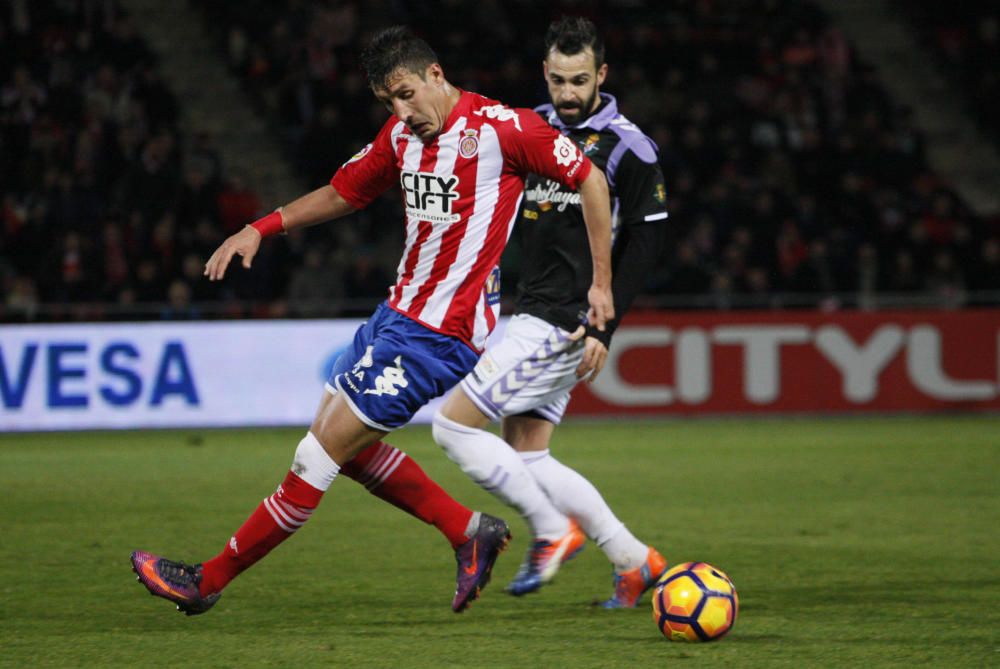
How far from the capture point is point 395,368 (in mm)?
5059

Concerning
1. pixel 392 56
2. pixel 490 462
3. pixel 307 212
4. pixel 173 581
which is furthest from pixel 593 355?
pixel 173 581

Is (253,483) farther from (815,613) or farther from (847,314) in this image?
(847,314)

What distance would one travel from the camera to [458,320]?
515cm

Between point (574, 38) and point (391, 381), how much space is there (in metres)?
1.44

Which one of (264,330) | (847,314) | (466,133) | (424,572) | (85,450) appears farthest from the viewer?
(847,314)

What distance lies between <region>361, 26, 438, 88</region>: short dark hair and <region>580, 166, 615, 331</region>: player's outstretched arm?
66cm

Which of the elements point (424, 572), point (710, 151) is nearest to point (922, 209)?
point (710, 151)

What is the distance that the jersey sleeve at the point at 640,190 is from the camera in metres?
5.54

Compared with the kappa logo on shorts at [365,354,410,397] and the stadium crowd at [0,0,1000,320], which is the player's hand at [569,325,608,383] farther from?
the stadium crowd at [0,0,1000,320]

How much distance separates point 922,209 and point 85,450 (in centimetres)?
992

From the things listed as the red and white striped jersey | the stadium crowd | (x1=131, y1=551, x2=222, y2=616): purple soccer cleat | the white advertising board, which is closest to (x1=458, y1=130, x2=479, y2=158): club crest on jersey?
the red and white striped jersey

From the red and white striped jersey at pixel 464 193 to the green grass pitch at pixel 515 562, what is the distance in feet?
3.60

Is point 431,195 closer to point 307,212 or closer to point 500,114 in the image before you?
point 500,114

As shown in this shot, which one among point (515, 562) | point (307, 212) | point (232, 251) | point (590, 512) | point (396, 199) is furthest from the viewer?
point (396, 199)
